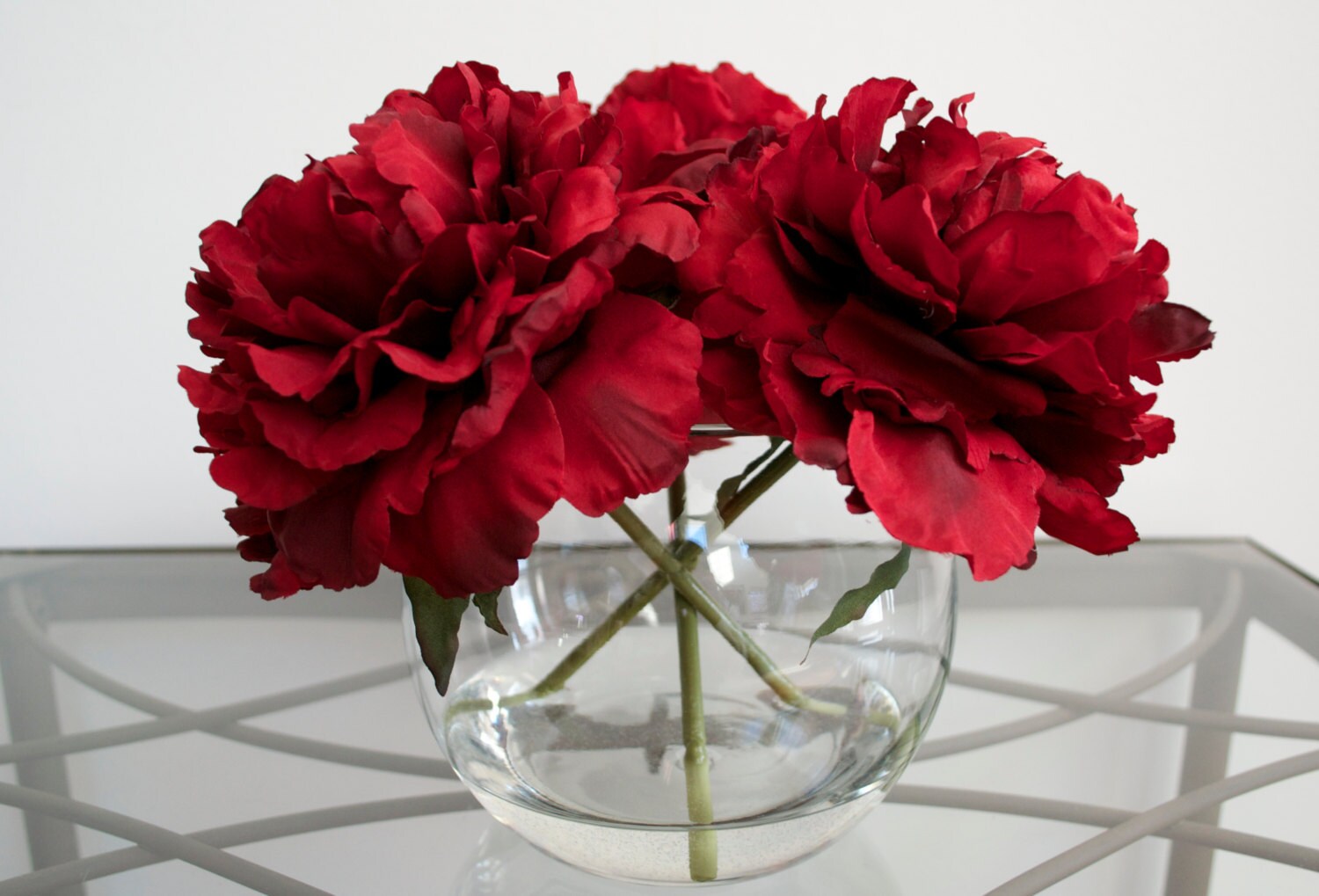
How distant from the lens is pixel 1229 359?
837 millimetres

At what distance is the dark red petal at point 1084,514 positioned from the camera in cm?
28

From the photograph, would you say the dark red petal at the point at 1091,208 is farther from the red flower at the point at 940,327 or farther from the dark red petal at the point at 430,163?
the dark red petal at the point at 430,163

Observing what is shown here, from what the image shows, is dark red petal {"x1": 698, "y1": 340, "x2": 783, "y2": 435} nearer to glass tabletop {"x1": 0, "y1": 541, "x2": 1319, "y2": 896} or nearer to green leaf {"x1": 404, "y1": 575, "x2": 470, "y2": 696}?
green leaf {"x1": 404, "y1": 575, "x2": 470, "y2": 696}

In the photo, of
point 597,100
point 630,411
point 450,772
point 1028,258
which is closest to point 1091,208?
point 1028,258

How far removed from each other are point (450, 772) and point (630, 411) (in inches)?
14.5

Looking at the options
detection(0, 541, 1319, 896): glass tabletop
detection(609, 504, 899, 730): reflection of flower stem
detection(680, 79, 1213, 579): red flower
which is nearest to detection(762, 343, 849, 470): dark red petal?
detection(680, 79, 1213, 579): red flower

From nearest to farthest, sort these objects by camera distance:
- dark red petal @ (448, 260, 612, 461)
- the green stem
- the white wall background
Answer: dark red petal @ (448, 260, 612, 461)
the green stem
the white wall background

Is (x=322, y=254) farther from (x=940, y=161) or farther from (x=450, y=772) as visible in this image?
(x=450, y=772)

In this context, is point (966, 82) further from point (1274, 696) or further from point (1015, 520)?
point (1015, 520)

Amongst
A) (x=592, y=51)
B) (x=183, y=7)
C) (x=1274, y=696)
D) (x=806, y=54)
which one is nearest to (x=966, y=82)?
(x=806, y=54)

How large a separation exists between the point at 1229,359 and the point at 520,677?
0.69 metres

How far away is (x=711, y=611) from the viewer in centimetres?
37

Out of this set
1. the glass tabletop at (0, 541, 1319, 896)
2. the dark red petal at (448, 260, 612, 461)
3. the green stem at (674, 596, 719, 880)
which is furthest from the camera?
the glass tabletop at (0, 541, 1319, 896)

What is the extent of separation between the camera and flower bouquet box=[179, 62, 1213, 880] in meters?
0.26
